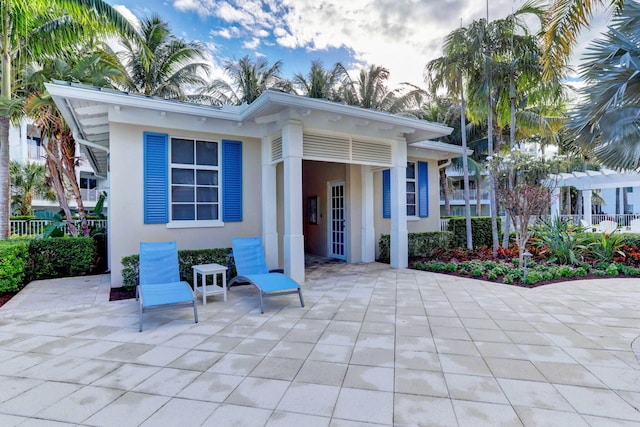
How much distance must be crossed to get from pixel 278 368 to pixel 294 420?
0.81 meters

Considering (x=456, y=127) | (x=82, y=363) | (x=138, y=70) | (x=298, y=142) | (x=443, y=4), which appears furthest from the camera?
(x=456, y=127)

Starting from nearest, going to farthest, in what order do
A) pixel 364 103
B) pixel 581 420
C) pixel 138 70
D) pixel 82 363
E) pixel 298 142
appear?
1. pixel 581 420
2. pixel 82 363
3. pixel 298 142
4. pixel 138 70
5. pixel 364 103

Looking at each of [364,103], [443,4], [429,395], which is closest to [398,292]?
[429,395]

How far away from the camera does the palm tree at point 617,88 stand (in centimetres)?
459

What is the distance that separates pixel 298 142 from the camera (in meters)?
6.75

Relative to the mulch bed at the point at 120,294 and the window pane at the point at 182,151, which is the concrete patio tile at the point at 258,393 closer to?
the mulch bed at the point at 120,294

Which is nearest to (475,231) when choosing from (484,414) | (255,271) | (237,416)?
(255,271)

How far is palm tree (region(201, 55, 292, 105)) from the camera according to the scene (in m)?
19.2

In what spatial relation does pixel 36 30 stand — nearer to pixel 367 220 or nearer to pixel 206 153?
pixel 206 153

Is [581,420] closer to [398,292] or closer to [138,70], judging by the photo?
[398,292]

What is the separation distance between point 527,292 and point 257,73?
1824 cm

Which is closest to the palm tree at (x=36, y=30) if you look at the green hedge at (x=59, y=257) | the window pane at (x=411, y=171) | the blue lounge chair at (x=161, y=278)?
the green hedge at (x=59, y=257)

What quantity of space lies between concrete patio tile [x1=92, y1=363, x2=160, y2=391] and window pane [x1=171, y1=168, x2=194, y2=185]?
180 inches

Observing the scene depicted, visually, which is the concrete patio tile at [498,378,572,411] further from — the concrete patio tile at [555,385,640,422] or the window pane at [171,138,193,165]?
the window pane at [171,138,193,165]
